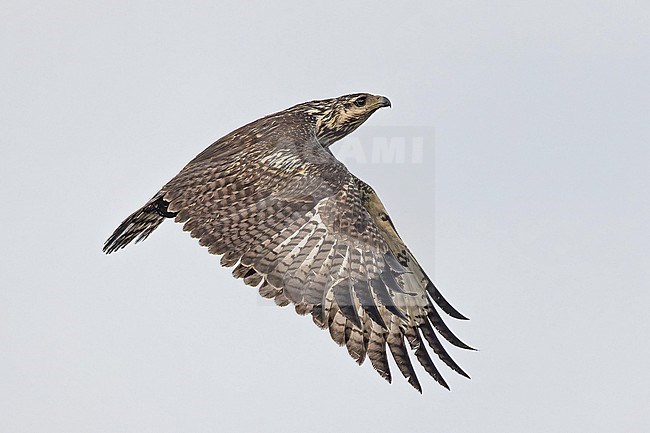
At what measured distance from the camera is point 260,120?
12.0 meters

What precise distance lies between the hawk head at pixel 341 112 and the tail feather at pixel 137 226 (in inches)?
74.9

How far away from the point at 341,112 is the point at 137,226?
2520mm

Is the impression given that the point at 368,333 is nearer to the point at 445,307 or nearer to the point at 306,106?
the point at 445,307

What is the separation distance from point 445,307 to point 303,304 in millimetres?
2145

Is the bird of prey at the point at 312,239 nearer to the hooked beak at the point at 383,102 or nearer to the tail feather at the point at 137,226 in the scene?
the tail feather at the point at 137,226

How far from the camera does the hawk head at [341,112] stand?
488 inches

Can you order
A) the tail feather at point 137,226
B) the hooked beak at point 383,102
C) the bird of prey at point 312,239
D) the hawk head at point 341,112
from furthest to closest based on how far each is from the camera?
the hooked beak at point 383,102 < the hawk head at point 341,112 < the tail feather at point 137,226 < the bird of prey at point 312,239

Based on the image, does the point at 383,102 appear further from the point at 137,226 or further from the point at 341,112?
the point at 137,226

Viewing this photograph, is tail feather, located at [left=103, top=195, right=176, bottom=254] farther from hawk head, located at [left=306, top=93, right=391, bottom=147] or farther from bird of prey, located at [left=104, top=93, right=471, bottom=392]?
hawk head, located at [left=306, top=93, right=391, bottom=147]

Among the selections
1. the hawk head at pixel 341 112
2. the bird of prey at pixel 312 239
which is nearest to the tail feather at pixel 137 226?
the bird of prey at pixel 312 239

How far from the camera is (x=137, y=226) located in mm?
11961

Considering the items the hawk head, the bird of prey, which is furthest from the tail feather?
the hawk head

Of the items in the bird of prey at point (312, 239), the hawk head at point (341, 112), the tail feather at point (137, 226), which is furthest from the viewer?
the hawk head at point (341, 112)

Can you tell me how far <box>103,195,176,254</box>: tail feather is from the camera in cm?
1171
